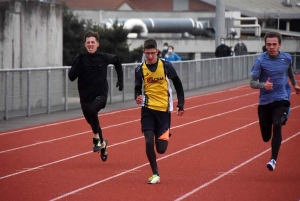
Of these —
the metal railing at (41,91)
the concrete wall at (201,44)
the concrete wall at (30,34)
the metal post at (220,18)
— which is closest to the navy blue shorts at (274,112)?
the metal railing at (41,91)

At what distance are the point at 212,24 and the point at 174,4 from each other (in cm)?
1463

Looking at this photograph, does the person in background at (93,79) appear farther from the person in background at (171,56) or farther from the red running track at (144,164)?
the person in background at (171,56)

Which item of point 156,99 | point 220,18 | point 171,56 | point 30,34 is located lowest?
point 156,99

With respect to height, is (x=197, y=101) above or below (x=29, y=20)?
below

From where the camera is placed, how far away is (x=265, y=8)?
277 feet

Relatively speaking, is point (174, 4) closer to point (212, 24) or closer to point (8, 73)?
point (212, 24)

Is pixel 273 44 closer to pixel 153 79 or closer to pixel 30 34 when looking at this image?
pixel 153 79

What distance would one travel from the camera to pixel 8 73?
2066 centimetres

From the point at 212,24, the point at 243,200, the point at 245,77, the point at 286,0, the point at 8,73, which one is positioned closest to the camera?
the point at 243,200

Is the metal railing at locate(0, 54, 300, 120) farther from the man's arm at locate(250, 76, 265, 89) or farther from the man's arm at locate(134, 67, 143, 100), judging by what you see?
the man's arm at locate(250, 76, 265, 89)

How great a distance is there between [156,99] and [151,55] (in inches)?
24.2

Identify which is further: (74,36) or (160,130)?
(74,36)

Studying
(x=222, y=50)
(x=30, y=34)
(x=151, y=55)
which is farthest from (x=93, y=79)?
(x=222, y=50)

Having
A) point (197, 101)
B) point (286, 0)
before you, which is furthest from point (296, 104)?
point (286, 0)
